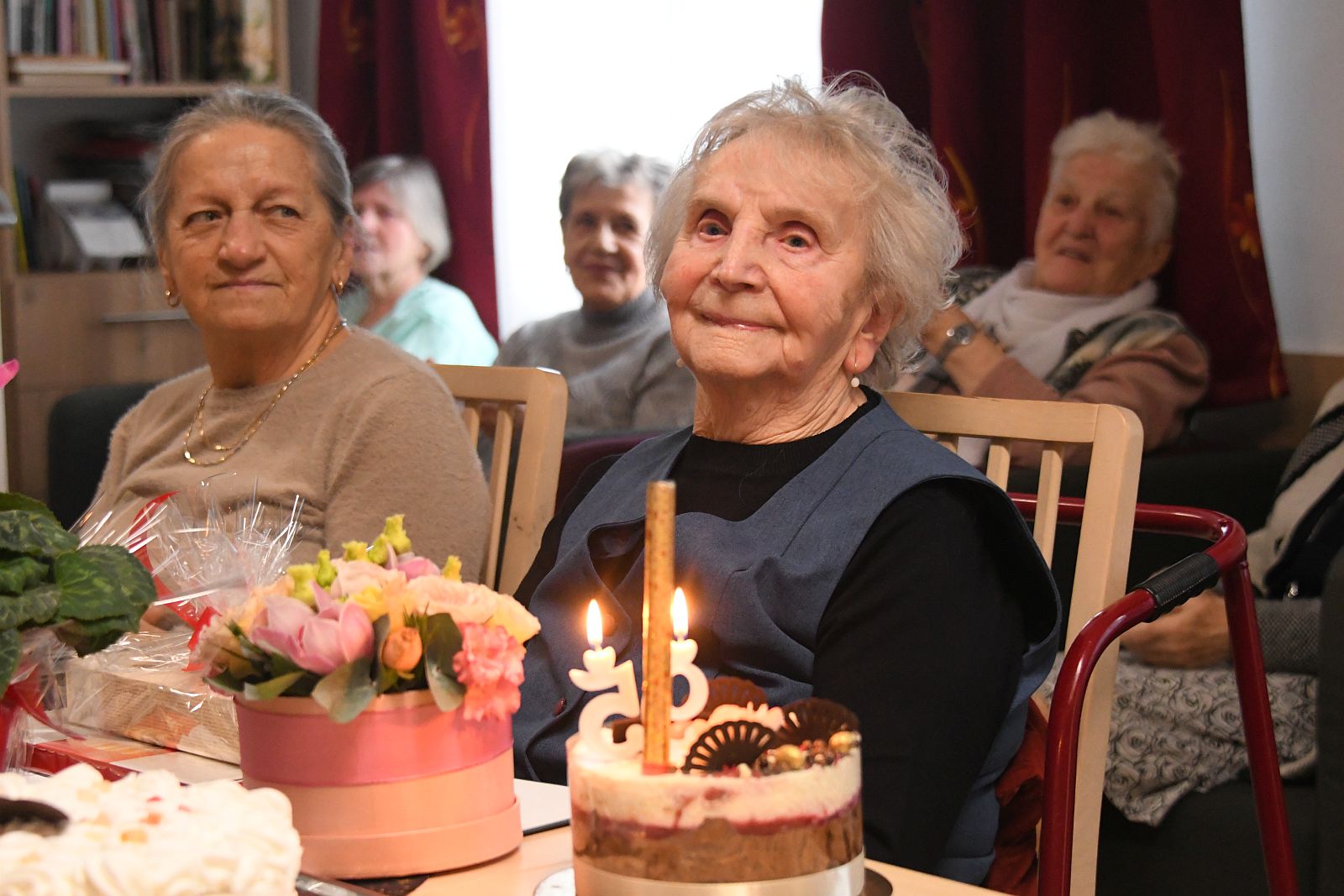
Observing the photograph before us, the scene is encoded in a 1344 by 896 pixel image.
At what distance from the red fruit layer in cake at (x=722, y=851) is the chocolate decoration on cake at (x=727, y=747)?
28 mm

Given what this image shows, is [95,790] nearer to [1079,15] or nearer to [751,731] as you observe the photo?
[751,731]

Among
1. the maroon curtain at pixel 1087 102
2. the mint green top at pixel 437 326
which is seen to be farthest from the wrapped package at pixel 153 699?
the mint green top at pixel 437 326

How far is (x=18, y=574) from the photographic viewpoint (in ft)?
2.77

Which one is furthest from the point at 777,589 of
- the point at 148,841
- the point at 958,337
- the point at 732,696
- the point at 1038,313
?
the point at 1038,313

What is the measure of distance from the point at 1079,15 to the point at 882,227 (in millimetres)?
1730

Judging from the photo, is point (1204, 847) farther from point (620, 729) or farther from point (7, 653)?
point (7, 653)

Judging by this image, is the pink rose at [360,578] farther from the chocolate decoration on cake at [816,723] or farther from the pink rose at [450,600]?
the chocolate decoration on cake at [816,723]

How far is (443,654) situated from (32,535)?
24 centimetres

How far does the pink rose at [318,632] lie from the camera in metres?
0.84

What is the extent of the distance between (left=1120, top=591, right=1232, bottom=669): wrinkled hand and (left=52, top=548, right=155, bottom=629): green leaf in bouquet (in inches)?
61.2

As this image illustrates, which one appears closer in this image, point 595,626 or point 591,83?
point 595,626

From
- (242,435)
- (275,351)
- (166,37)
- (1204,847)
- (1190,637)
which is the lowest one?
(1204,847)

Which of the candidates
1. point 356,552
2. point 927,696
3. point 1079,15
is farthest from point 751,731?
point 1079,15

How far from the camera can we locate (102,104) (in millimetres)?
4523
